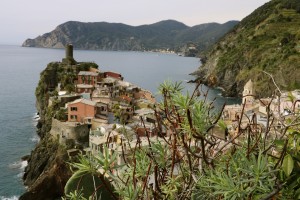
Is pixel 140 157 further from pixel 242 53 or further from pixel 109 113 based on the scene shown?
pixel 242 53

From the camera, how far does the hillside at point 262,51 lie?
55531 millimetres

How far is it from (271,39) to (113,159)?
241 feet

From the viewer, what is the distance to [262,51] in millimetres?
67312

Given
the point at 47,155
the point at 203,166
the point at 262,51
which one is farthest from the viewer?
the point at 262,51

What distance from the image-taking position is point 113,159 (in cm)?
179

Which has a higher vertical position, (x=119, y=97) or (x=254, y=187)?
(x=254, y=187)

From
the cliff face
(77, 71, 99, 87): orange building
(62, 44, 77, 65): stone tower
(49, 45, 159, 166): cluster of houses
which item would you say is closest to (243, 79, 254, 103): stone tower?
the cliff face

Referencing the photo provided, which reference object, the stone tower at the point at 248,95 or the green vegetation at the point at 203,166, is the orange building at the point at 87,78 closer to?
the stone tower at the point at 248,95

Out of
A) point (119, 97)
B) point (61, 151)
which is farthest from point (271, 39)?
point (61, 151)

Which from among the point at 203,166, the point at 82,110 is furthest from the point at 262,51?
the point at 203,166

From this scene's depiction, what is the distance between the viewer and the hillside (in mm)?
55531

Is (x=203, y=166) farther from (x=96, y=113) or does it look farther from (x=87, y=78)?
(x=87, y=78)

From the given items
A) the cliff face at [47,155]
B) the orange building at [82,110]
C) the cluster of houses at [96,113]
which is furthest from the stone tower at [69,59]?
the orange building at [82,110]

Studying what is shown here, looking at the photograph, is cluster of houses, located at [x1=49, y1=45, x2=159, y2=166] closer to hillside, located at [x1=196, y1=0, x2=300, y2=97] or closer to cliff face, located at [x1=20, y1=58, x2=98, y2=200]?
cliff face, located at [x1=20, y1=58, x2=98, y2=200]
